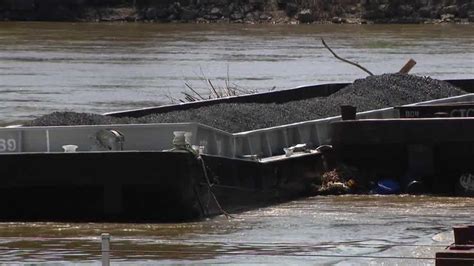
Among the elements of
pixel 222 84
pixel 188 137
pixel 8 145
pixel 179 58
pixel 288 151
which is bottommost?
pixel 179 58

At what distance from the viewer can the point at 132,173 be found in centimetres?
1546

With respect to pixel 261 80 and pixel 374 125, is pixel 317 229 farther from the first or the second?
pixel 261 80

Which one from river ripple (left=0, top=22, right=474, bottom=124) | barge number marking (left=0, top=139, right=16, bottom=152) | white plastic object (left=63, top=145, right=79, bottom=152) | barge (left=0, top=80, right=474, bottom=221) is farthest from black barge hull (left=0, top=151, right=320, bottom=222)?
river ripple (left=0, top=22, right=474, bottom=124)

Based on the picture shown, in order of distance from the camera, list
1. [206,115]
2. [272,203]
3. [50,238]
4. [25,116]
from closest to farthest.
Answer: [50,238] < [272,203] < [206,115] < [25,116]

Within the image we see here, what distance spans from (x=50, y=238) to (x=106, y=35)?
158ft

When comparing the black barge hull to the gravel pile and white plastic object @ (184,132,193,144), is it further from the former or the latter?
the gravel pile

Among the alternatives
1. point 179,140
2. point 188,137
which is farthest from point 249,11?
point 179,140

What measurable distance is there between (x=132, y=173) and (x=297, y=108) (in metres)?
6.22

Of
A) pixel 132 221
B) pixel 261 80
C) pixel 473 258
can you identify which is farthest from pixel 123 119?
pixel 261 80

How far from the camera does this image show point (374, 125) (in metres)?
18.5

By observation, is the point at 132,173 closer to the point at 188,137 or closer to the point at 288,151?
the point at 188,137

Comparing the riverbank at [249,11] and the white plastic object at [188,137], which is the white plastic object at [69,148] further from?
the riverbank at [249,11]

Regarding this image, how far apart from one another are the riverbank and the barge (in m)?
57.4

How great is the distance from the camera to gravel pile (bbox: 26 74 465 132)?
18250mm
